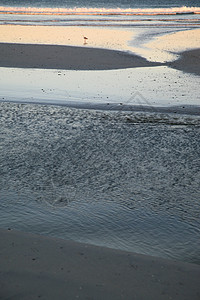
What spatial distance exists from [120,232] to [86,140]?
3.85 meters

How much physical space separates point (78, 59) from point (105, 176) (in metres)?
14.4

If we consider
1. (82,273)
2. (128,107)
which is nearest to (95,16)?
(128,107)

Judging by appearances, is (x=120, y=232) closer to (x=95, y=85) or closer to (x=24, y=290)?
(x=24, y=290)

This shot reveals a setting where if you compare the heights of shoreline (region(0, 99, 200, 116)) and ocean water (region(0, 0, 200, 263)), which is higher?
shoreline (region(0, 99, 200, 116))

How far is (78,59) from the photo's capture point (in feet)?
68.5

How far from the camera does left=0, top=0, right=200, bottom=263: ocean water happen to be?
5730 millimetres

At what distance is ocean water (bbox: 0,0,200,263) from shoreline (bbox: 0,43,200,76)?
6.98 meters

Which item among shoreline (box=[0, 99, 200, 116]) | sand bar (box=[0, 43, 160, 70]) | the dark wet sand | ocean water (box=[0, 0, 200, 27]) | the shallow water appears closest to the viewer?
the shallow water

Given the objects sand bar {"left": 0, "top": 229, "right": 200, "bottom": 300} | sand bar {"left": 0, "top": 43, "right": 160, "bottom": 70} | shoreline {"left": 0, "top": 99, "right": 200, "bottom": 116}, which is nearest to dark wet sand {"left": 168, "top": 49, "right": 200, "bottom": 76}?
sand bar {"left": 0, "top": 43, "right": 160, "bottom": 70}

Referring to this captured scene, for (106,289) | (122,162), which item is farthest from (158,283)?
(122,162)

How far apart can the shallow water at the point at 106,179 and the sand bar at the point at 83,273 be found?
1.61ft

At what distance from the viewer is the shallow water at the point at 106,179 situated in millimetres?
5715

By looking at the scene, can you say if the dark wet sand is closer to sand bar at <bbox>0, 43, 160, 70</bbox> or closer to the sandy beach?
sand bar at <bbox>0, 43, 160, 70</bbox>

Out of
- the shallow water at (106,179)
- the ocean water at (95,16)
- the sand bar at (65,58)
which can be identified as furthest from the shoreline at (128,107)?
the ocean water at (95,16)
